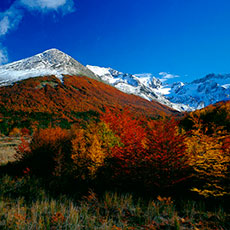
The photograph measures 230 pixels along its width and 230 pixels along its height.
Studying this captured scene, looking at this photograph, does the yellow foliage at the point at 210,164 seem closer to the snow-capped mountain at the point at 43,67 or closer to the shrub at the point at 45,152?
the shrub at the point at 45,152

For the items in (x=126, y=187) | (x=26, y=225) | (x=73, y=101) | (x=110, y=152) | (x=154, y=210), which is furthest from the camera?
(x=73, y=101)

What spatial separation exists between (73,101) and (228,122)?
232ft

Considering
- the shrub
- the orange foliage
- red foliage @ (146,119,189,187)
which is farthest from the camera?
the orange foliage

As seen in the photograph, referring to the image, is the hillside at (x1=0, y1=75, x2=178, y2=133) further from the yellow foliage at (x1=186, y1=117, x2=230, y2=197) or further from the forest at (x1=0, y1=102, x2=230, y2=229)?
the yellow foliage at (x1=186, y1=117, x2=230, y2=197)

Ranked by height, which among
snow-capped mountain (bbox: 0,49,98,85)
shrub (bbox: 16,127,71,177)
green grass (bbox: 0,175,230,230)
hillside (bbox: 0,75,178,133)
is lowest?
green grass (bbox: 0,175,230,230)

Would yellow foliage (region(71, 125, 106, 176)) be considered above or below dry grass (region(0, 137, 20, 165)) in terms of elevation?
above

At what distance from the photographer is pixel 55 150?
33.3ft

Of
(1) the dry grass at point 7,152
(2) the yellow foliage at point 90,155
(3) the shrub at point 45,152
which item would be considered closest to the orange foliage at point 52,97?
(1) the dry grass at point 7,152

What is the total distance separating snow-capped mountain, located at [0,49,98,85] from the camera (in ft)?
309

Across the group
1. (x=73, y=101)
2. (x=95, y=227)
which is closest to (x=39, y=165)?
(x=95, y=227)

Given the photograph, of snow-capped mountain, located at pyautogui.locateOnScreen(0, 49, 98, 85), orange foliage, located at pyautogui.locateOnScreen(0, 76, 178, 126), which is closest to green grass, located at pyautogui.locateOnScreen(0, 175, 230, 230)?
orange foliage, located at pyautogui.locateOnScreen(0, 76, 178, 126)

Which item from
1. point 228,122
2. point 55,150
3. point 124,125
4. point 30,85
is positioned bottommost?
point 55,150

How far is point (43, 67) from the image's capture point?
117062 mm

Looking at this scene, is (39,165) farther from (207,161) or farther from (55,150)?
(207,161)
